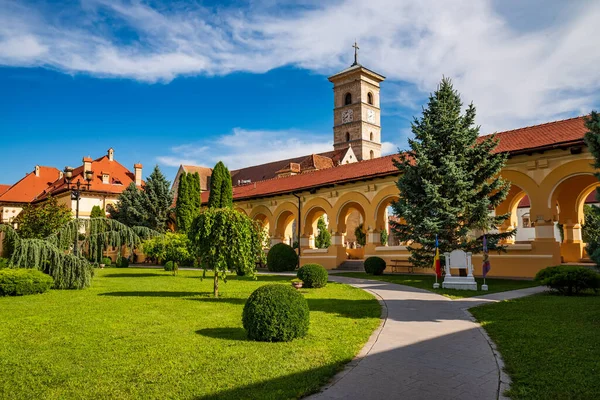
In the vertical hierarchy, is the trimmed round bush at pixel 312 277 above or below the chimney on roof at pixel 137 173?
below

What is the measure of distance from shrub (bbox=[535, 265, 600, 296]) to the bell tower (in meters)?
57.1

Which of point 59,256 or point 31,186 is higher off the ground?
point 31,186

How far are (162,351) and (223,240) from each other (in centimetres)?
624

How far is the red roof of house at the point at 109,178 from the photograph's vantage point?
47656mm

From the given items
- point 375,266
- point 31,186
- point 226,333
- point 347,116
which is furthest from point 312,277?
point 347,116

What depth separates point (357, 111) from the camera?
70.7m

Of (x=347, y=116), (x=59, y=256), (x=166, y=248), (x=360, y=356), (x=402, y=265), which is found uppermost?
(x=347, y=116)

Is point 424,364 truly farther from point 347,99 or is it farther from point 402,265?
point 347,99

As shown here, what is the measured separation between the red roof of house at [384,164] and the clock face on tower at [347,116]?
36.2 m

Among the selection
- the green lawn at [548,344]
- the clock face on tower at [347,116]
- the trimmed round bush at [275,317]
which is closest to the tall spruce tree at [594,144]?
the green lawn at [548,344]

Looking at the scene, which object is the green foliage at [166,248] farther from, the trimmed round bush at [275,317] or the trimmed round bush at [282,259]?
the trimmed round bush at [275,317]

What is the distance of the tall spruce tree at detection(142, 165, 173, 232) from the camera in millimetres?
39906

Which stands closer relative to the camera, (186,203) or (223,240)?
(223,240)

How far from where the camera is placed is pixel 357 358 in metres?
6.50
